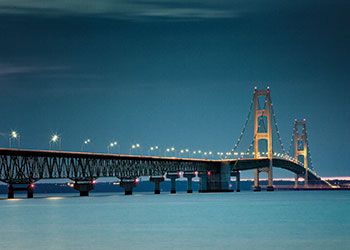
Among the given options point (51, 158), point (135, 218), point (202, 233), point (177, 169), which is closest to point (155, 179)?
point (177, 169)

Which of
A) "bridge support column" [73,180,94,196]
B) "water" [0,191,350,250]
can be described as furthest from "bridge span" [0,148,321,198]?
"water" [0,191,350,250]

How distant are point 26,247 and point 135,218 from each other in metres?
29.5

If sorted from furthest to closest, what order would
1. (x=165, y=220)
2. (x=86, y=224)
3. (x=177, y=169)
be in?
1. (x=177, y=169)
2. (x=165, y=220)
3. (x=86, y=224)

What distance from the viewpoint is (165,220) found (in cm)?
7325

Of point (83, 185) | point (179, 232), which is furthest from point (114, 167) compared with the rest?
point (179, 232)

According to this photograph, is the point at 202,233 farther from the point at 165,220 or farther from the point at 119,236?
the point at 165,220

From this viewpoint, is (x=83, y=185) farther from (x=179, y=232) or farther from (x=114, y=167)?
(x=179, y=232)

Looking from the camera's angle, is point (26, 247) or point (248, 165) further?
point (248, 165)

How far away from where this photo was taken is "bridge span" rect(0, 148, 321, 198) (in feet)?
466

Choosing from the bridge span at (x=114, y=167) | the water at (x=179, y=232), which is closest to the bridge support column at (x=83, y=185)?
the bridge span at (x=114, y=167)

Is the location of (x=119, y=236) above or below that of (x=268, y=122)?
below

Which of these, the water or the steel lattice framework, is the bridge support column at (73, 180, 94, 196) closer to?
the steel lattice framework

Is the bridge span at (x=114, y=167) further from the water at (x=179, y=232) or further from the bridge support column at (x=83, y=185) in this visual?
the water at (x=179, y=232)

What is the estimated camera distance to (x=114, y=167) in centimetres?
17350
